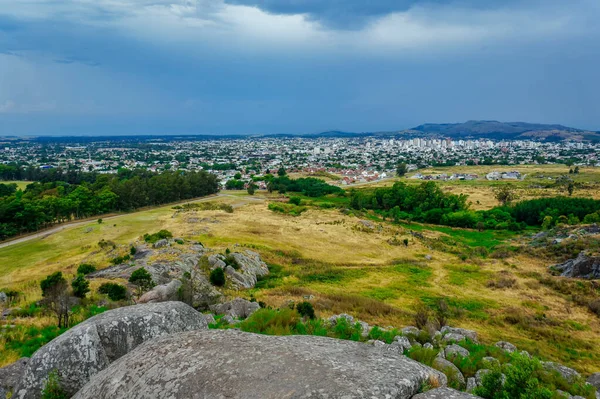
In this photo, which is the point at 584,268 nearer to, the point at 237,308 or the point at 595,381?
the point at 595,381

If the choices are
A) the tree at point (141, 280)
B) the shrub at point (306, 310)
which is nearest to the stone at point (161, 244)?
the tree at point (141, 280)

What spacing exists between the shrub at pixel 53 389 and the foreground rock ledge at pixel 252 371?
1.12 m

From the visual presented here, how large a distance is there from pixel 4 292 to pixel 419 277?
100ft

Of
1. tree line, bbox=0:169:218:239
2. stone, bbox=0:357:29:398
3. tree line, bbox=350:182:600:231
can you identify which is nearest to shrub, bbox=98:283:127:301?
stone, bbox=0:357:29:398

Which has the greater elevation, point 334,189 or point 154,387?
point 154,387

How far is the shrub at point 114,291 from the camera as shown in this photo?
1798cm

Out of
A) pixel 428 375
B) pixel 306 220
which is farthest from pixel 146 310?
pixel 306 220

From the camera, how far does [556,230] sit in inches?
2101

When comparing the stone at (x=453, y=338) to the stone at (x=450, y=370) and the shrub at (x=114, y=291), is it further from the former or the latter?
the shrub at (x=114, y=291)

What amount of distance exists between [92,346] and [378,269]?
98.7 feet

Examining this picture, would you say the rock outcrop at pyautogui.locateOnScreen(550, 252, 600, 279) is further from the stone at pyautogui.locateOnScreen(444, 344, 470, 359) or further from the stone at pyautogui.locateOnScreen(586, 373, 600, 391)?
the stone at pyautogui.locateOnScreen(444, 344, 470, 359)

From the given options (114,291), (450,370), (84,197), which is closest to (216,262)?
(114,291)

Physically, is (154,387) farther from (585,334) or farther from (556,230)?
(556,230)

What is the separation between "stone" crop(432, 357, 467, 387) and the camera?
332 inches
